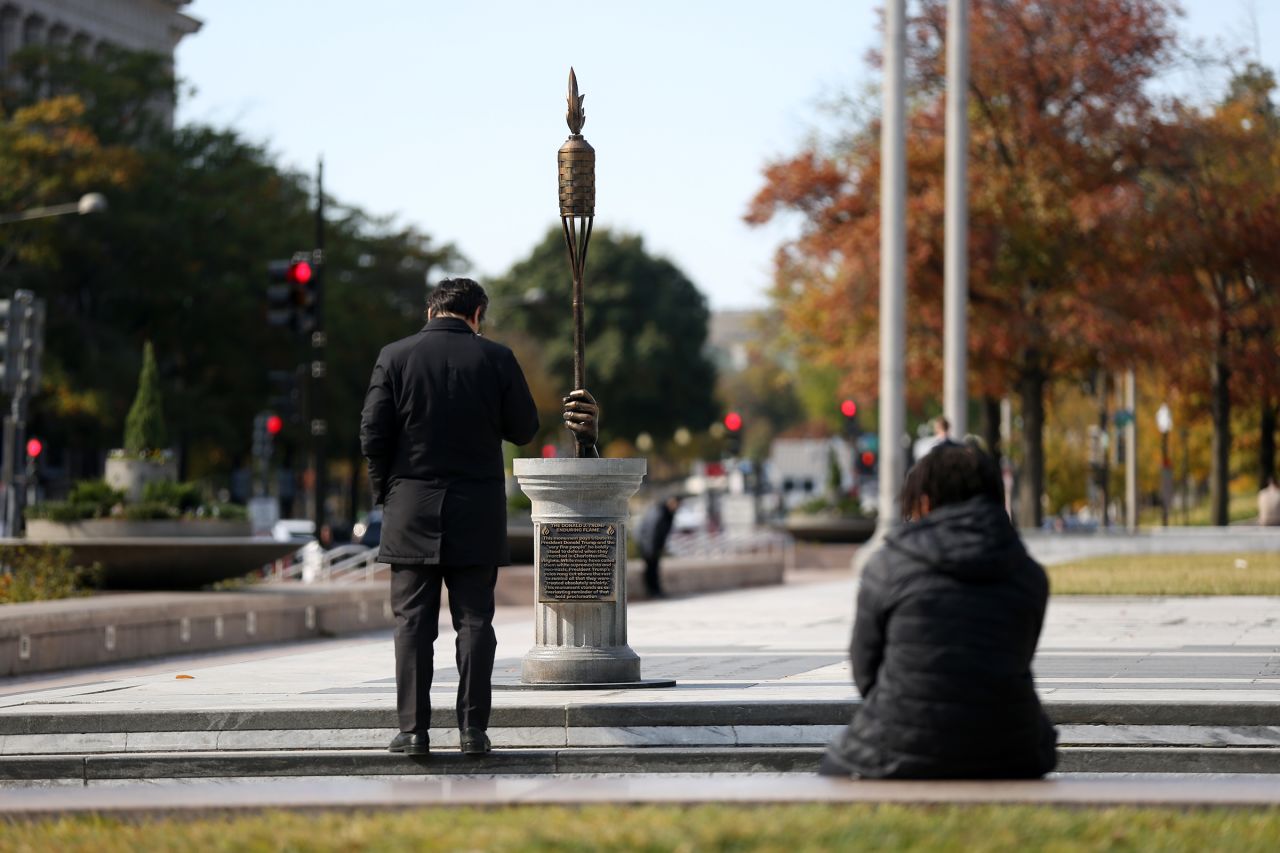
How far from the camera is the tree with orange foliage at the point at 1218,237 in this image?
39.1 m

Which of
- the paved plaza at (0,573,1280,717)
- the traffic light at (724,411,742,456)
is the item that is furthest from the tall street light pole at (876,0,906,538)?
the traffic light at (724,411,742,456)

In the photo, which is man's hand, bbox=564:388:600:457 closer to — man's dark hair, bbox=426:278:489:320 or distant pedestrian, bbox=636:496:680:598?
man's dark hair, bbox=426:278:489:320

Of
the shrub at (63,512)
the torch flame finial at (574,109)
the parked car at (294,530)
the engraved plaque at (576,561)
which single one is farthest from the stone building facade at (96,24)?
the engraved plaque at (576,561)

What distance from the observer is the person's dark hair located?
639cm

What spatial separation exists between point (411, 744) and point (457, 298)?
196 cm

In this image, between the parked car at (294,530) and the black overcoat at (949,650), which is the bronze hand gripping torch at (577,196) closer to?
the black overcoat at (949,650)

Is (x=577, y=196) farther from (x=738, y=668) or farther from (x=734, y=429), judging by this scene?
(x=734, y=429)

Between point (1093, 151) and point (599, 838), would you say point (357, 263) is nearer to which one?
point (1093, 151)

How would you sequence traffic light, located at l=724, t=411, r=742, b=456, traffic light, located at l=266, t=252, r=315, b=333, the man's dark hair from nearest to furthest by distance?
1. the man's dark hair
2. traffic light, located at l=266, t=252, r=315, b=333
3. traffic light, located at l=724, t=411, r=742, b=456

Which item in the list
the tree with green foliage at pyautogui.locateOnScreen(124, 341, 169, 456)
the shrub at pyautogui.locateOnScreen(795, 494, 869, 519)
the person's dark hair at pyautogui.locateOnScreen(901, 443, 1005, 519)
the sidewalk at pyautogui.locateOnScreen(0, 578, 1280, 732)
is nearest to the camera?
the person's dark hair at pyautogui.locateOnScreen(901, 443, 1005, 519)

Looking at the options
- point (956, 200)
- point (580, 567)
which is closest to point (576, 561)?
point (580, 567)

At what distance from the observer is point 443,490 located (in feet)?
29.1

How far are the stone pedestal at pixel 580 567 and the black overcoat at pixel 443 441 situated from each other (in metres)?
1.26

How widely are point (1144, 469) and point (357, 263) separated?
1158 inches
